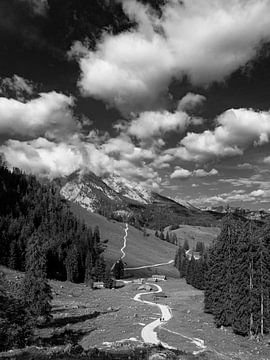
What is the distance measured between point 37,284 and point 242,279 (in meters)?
35.4

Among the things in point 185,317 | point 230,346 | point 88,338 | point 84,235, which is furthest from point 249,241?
point 84,235

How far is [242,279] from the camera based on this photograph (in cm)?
5381

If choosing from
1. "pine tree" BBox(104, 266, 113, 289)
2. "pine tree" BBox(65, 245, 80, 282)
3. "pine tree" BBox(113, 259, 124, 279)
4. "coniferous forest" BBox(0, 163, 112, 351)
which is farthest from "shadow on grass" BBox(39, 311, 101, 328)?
"pine tree" BBox(113, 259, 124, 279)

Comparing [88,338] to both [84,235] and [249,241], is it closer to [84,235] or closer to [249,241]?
[249,241]

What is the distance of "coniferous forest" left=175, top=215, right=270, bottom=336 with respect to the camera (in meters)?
51.4

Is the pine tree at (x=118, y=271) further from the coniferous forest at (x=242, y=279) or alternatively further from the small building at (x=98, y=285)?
the coniferous forest at (x=242, y=279)

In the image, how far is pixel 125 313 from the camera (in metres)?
67.6

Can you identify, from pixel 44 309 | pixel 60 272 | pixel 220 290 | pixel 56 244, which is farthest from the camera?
pixel 56 244

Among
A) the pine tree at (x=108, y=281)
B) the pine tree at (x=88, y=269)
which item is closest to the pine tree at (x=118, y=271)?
the pine tree at (x=88, y=269)

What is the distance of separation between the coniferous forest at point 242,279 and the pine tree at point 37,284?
Result: 31.4m

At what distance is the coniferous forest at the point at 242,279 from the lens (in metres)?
51.4

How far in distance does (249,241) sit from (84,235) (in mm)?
136209

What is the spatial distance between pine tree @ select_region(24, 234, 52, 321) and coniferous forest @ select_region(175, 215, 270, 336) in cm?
3140

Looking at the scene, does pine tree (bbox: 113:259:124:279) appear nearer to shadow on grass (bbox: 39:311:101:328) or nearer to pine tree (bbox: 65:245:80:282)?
pine tree (bbox: 65:245:80:282)
